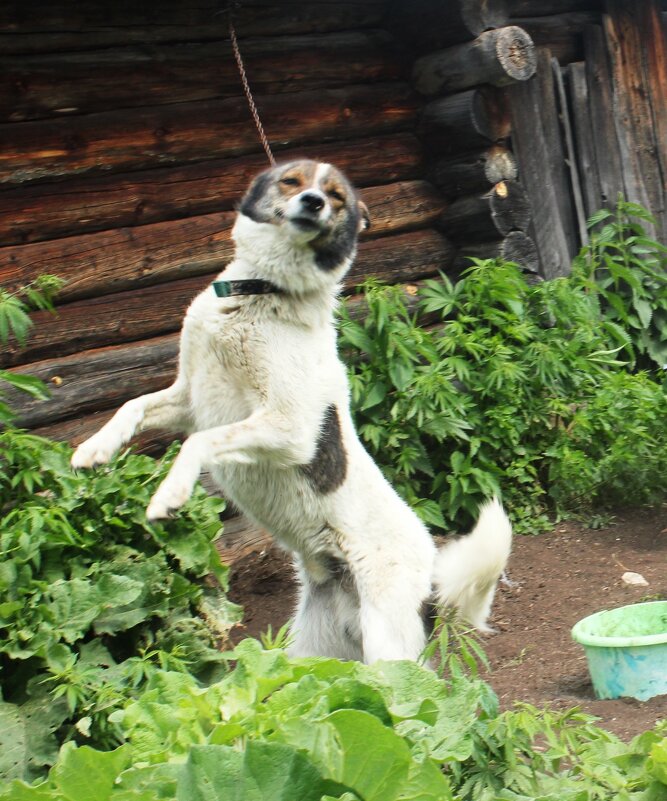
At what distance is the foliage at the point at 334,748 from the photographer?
184 cm

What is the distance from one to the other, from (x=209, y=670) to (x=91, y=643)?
1.42ft

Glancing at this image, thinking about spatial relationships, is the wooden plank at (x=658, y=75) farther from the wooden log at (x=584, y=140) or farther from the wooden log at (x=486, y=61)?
the wooden log at (x=486, y=61)

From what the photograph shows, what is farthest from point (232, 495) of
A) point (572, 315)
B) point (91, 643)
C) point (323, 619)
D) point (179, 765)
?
point (572, 315)

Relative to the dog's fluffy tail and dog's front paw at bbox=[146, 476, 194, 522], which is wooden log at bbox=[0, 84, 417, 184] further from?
the dog's fluffy tail

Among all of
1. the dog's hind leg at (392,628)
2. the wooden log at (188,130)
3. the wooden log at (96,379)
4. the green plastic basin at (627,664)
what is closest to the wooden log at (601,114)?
the wooden log at (188,130)

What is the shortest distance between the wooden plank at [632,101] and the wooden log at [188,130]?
1.96 metres

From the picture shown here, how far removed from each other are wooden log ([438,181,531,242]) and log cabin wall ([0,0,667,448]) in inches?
0.6

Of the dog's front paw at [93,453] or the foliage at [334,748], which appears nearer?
the foliage at [334,748]

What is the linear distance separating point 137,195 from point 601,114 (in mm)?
3969

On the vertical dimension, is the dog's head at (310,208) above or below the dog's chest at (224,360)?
above

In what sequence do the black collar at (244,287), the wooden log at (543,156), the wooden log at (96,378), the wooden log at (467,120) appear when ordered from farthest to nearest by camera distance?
the wooden log at (543,156)
the wooden log at (467,120)
the wooden log at (96,378)
the black collar at (244,287)

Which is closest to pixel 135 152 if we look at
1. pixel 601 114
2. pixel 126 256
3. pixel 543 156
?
pixel 126 256

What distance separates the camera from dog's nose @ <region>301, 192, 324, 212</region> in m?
3.91

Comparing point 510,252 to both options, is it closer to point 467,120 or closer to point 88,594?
point 467,120
